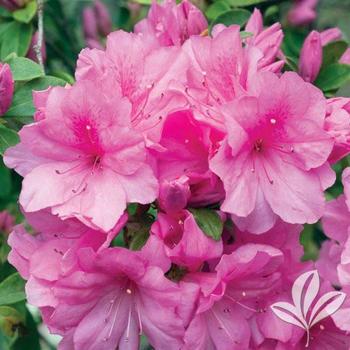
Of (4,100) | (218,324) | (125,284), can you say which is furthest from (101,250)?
(4,100)

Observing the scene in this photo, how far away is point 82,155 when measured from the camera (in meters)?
1.16

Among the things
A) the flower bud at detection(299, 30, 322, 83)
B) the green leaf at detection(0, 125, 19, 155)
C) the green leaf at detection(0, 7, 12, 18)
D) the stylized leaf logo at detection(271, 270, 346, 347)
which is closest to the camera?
the stylized leaf logo at detection(271, 270, 346, 347)

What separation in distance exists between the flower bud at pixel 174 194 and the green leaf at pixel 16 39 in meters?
0.66

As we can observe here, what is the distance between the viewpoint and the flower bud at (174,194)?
1.06 metres

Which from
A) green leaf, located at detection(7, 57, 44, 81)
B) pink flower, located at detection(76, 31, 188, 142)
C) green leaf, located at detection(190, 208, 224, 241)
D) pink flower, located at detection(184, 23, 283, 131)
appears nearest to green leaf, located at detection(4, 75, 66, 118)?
green leaf, located at detection(7, 57, 44, 81)

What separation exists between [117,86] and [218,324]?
0.37 meters

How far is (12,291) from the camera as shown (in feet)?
4.58

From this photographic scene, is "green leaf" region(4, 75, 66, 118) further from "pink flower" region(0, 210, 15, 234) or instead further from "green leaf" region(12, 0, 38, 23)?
"pink flower" region(0, 210, 15, 234)

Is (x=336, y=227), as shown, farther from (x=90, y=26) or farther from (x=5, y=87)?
(x=90, y=26)

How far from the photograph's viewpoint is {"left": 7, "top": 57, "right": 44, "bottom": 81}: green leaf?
Answer: 1.32 metres

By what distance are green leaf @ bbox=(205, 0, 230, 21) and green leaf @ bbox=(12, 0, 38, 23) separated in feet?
1.15

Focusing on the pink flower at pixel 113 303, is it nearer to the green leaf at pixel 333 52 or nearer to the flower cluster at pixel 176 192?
the flower cluster at pixel 176 192

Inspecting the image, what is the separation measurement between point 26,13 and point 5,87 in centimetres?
42

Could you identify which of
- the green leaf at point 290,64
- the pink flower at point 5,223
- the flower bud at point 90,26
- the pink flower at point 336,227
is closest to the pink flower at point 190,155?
the pink flower at point 336,227
